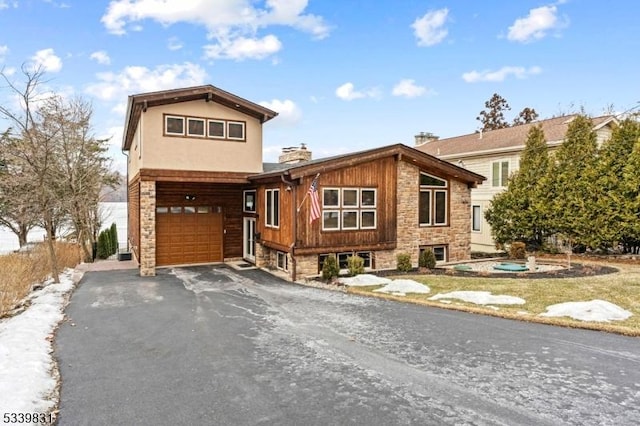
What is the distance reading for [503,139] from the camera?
2278 centimetres

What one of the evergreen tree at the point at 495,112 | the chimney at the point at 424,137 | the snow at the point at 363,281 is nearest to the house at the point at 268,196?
the snow at the point at 363,281

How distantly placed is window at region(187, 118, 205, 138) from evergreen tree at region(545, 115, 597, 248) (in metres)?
14.2

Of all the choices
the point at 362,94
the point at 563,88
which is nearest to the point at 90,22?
the point at 362,94

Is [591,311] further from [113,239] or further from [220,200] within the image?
[113,239]

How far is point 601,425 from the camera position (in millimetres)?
4219

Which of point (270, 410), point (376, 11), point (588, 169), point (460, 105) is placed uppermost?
point (376, 11)

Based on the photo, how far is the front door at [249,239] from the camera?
17.0 meters

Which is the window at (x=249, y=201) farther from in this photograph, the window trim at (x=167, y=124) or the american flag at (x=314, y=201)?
the american flag at (x=314, y=201)

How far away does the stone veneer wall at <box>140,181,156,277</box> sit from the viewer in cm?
1409

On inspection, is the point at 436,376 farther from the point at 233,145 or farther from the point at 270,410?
the point at 233,145

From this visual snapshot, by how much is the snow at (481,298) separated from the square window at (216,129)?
32.2 feet

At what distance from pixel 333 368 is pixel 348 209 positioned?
28.0 feet

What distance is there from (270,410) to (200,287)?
841 cm

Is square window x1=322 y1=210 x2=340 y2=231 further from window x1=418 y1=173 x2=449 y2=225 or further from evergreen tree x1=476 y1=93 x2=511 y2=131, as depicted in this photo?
evergreen tree x1=476 y1=93 x2=511 y2=131
